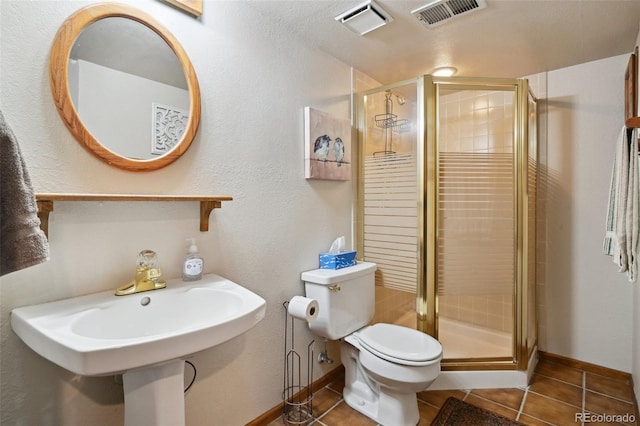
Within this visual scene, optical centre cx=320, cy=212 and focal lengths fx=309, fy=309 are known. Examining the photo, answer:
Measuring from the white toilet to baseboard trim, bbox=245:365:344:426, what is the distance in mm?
201

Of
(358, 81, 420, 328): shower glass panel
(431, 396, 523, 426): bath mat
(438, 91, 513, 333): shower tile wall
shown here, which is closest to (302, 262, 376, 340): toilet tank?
(358, 81, 420, 328): shower glass panel

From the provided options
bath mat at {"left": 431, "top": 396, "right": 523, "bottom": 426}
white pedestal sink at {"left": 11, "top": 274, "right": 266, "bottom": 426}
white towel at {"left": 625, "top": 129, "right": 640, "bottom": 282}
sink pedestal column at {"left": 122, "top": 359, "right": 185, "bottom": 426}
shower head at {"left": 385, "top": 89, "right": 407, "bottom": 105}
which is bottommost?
bath mat at {"left": 431, "top": 396, "right": 523, "bottom": 426}

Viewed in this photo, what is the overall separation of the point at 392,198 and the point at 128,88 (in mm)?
1643

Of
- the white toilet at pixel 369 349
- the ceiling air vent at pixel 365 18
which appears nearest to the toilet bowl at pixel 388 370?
the white toilet at pixel 369 349

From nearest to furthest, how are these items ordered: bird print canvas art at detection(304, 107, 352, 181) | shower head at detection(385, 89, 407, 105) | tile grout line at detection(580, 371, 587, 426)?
tile grout line at detection(580, 371, 587, 426)
bird print canvas art at detection(304, 107, 352, 181)
shower head at detection(385, 89, 407, 105)

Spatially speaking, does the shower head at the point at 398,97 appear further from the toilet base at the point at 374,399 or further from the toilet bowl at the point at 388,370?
the toilet base at the point at 374,399

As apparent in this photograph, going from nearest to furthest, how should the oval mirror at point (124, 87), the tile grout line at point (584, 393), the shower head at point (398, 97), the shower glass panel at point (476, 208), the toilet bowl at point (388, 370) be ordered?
the oval mirror at point (124, 87) < the toilet bowl at point (388, 370) < the tile grout line at point (584, 393) < the shower glass panel at point (476, 208) < the shower head at point (398, 97)

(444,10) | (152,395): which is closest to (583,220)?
(444,10)

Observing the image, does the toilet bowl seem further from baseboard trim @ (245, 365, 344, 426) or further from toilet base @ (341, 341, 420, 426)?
baseboard trim @ (245, 365, 344, 426)

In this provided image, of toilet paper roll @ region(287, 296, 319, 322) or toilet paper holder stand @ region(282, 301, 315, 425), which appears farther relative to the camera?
toilet paper holder stand @ region(282, 301, 315, 425)

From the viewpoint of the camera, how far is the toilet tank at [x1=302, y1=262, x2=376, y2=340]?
179cm

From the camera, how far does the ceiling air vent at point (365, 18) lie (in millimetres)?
1605

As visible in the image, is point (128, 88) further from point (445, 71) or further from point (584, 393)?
point (584, 393)

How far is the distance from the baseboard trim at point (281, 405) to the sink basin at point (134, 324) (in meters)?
0.84
